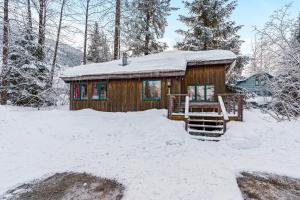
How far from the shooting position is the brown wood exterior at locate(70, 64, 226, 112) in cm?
1280

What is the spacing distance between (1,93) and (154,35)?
614 inches

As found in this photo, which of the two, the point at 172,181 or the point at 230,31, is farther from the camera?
the point at 230,31

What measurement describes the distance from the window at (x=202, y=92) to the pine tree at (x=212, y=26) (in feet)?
29.3

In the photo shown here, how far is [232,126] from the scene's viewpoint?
29.2 ft

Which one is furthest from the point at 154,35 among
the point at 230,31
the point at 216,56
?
the point at 216,56

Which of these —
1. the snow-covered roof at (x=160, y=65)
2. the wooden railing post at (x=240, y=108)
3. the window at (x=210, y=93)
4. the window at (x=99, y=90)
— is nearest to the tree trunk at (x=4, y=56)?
the snow-covered roof at (x=160, y=65)

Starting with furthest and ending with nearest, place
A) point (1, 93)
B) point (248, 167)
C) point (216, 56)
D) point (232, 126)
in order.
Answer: point (1, 93) < point (216, 56) < point (232, 126) < point (248, 167)

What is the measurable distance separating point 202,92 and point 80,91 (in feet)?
28.6

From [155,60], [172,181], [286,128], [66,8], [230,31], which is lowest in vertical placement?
[172,181]

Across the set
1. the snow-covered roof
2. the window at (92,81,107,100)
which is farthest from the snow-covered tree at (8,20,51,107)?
the window at (92,81,107,100)

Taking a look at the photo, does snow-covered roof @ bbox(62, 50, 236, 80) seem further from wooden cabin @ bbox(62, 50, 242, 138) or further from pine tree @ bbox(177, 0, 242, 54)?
pine tree @ bbox(177, 0, 242, 54)

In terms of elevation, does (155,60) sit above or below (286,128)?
above

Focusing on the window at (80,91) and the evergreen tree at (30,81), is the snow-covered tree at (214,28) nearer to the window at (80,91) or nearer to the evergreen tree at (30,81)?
the window at (80,91)

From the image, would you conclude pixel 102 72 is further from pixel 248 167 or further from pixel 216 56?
pixel 248 167
